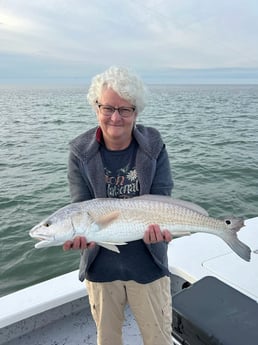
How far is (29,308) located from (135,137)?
1955 mm

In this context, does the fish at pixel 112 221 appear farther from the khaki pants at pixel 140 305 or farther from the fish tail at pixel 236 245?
the khaki pants at pixel 140 305

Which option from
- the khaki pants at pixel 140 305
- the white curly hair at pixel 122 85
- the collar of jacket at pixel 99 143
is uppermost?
the white curly hair at pixel 122 85

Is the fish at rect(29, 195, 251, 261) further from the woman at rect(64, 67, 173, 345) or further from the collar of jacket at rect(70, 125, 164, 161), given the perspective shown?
the collar of jacket at rect(70, 125, 164, 161)

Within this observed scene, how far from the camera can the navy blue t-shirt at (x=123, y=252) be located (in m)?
2.88

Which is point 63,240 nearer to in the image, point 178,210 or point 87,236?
point 87,236

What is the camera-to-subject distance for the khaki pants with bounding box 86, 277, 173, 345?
2.94 m

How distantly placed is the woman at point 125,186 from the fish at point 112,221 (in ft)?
0.24

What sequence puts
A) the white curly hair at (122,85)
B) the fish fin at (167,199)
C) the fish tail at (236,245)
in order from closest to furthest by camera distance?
the white curly hair at (122,85) < the fish fin at (167,199) < the fish tail at (236,245)

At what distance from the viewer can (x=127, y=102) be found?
8.95 ft

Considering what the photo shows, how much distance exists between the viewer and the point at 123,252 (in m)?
2.91

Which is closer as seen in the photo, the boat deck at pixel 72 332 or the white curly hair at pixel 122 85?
the white curly hair at pixel 122 85

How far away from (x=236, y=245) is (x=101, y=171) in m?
1.19

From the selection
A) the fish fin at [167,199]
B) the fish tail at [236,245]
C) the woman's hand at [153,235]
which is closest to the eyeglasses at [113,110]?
the fish fin at [167,199]

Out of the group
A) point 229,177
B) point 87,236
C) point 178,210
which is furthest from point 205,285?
point 229,177
